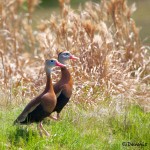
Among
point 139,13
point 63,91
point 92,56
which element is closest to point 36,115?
point 63,91

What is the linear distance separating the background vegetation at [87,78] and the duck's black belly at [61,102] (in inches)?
5.3

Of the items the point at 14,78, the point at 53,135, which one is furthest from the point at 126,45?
the point at 53,135

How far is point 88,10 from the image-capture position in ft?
31.0

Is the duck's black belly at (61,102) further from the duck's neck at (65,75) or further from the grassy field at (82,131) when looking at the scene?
the duck's neck at (65,75)

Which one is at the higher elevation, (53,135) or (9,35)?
(9,35)

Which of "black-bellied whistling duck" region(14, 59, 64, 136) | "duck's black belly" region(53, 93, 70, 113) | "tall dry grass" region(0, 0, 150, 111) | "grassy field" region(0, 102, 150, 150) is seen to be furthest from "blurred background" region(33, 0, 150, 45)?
"black-bellied whistling duck" region(14, 59, 64, 136)

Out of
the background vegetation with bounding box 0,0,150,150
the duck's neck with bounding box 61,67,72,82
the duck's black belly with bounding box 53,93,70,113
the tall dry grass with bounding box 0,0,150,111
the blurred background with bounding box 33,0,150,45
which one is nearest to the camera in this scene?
the background vegetation with bounding box 0,0,150,150

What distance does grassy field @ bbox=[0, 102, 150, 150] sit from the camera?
21.1 ft

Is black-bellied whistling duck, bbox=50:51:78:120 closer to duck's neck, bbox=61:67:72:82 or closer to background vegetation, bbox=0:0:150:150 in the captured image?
duck's neck, bbox=61:67:72:82

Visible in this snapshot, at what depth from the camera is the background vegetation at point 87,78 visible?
671 cm

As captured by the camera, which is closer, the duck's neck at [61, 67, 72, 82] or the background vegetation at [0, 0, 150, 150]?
the background vegetation at [0, 0, 150, 150]

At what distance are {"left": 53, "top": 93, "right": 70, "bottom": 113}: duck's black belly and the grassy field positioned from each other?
0.13 meters

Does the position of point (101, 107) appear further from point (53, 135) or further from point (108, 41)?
point (108, 41)

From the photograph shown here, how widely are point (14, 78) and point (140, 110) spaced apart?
7.76 ft
